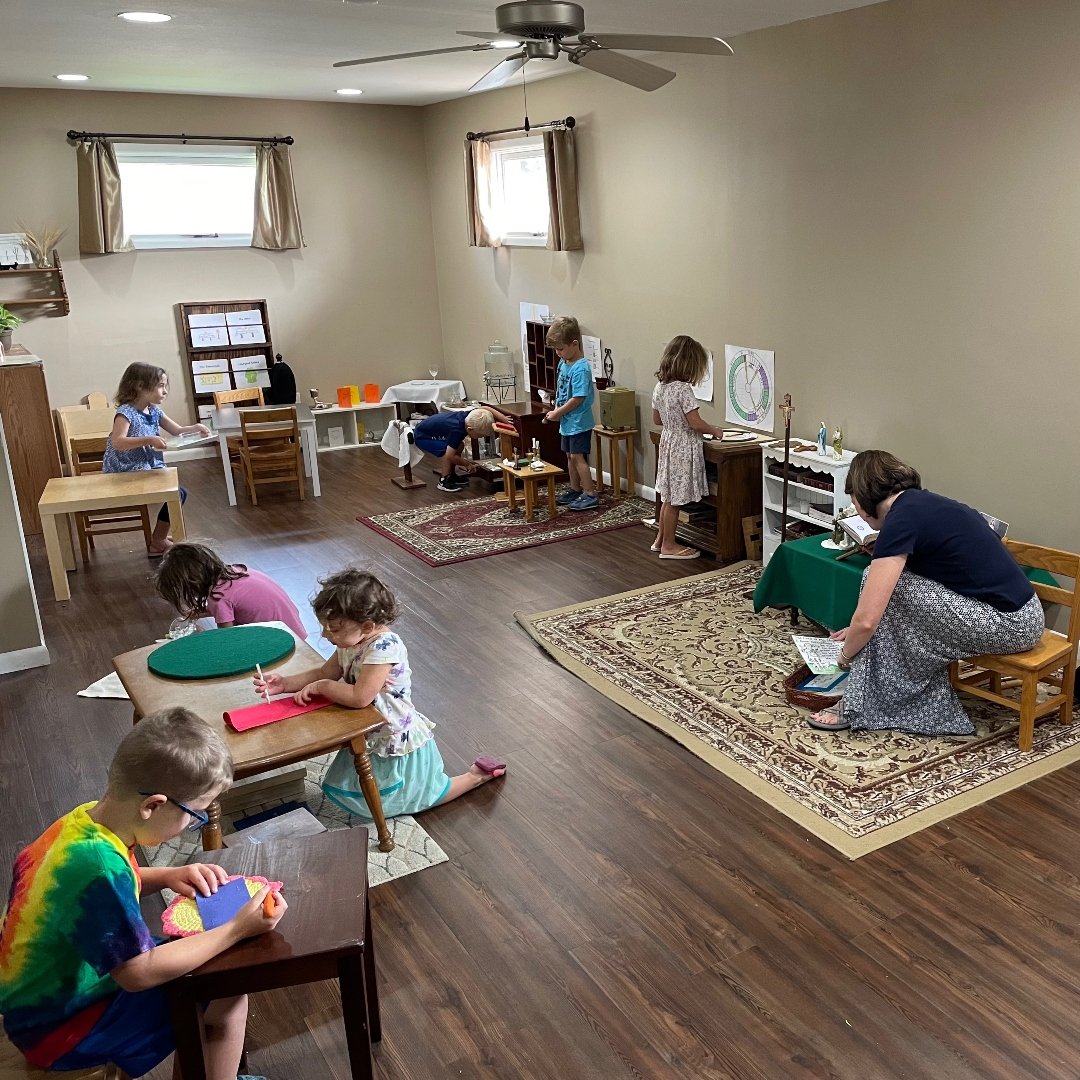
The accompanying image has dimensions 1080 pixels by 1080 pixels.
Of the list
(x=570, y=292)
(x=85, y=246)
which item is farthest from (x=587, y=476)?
(x=85, y=246)

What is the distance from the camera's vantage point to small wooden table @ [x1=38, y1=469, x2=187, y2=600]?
5.18 metres

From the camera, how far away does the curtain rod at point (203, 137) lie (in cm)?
755

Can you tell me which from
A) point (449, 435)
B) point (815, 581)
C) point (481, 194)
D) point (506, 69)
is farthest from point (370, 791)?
point (481, 194)

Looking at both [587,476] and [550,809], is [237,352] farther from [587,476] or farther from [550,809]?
[550,809]

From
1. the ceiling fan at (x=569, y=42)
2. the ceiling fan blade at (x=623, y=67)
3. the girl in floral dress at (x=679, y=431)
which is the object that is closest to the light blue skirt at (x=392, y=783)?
the ceiling fan at (x=569, y=42)

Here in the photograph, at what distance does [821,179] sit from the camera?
5.05 m

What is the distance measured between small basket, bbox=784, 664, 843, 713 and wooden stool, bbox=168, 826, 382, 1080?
85.5 inches

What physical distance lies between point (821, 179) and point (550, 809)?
349 cm

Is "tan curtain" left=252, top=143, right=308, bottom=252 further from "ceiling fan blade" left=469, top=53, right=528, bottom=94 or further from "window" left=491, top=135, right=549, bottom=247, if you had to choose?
"ceiling fan blade" left=469, top=53, right=528, bottom=94

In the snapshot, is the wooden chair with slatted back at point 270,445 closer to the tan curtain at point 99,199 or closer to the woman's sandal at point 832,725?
the tan curtain at point 99,199

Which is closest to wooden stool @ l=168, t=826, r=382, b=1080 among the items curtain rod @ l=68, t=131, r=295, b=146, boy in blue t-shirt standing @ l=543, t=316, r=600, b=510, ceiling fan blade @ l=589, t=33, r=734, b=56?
ceiling fan blade @ l=589, t=33, r=734, b=56

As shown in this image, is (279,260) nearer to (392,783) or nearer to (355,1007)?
(392,783)

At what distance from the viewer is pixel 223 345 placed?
8.41 metres

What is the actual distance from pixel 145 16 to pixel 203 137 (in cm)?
370
